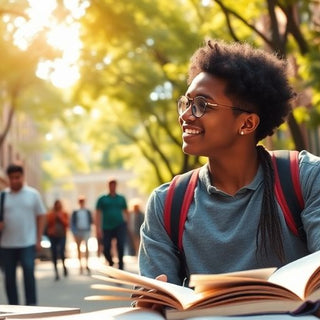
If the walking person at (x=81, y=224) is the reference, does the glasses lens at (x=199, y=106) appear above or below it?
above

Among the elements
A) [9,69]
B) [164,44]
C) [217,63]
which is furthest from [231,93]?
[164,44]

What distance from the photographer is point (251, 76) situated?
9.55 feet

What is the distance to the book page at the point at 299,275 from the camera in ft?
7.36

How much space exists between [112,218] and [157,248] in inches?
460

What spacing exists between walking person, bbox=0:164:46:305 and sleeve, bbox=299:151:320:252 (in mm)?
7472

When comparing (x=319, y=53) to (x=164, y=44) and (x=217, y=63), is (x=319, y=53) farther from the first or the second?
(x=217, y=63)

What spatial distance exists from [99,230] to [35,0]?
12.7 ft

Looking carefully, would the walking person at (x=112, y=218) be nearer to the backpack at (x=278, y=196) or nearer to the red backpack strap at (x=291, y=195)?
the backpack at (x=278, y=196)

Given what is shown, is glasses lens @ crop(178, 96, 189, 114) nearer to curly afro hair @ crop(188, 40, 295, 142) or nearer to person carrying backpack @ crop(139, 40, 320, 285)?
person carrying backpack @ crop(139, 40, 320, 285)

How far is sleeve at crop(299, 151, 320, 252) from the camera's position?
2.75 meters

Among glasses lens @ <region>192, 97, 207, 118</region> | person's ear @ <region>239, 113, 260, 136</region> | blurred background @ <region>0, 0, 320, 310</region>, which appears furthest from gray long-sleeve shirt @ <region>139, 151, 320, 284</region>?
blurred background @ <region>0, 0, 320, 310</region>

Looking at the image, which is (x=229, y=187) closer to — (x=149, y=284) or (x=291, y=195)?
(x=291, y=195)

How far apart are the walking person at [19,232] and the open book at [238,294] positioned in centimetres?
788

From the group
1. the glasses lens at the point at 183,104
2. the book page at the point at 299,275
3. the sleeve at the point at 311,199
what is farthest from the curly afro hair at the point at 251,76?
the book page at the point at 299,275
